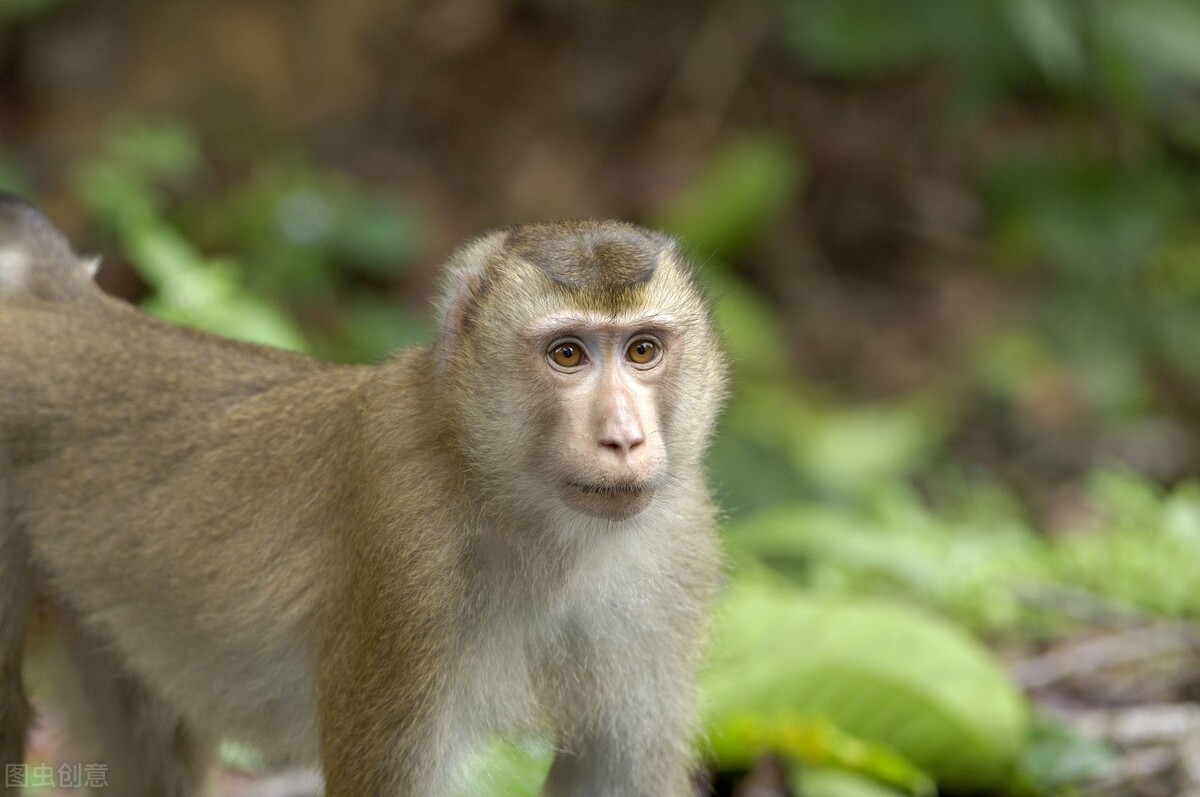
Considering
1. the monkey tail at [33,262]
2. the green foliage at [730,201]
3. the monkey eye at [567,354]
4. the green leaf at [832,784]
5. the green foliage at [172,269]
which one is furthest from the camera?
the green foliage at [730,201]

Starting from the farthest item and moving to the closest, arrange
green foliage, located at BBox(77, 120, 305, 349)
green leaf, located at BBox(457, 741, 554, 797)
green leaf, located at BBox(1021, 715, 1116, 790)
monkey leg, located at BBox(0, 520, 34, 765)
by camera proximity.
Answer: green foliage, located at BBox(77, 120, 305, 349), green leaf, located at BBox(1021, 715, 1116, 790), monkey leg, located at BBox(0, 520, 34, 765), green leaf, located at BBox(457, 741, 554, 797)

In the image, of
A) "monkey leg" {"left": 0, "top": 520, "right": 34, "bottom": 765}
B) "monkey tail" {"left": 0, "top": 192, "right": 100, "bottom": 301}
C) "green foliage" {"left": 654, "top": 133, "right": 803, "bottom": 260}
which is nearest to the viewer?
"monkey leg" {"left": 0, "top": 520, "right": 34, "bottom": 765}

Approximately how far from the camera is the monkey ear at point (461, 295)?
416cm

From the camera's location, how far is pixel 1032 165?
1141cm

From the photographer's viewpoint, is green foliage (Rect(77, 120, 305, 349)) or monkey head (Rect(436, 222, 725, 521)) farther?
green foliage (Rect(77, 120, 305, 349))

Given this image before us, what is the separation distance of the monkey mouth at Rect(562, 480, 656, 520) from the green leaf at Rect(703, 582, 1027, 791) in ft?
5.04

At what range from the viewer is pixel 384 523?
4.11 meters

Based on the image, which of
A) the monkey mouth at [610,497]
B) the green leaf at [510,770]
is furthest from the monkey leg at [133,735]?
the monkey mouth at [610,497]

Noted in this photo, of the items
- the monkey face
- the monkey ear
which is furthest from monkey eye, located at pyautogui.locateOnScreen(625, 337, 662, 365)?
the monkey ear

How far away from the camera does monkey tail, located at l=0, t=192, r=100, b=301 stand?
204 inches

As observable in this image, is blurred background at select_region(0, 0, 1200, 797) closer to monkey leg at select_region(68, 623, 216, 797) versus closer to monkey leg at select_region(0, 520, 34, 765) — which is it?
monkey leg at select_region(68, 623, 216, 797)

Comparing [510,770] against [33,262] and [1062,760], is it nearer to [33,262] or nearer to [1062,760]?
[1062,760]

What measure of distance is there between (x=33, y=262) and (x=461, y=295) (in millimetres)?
1863

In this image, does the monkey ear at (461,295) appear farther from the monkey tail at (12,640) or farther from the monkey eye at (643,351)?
the monkey tail at (12,640)
